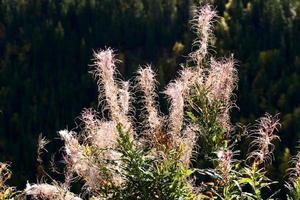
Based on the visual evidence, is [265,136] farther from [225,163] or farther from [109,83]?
[109,83]

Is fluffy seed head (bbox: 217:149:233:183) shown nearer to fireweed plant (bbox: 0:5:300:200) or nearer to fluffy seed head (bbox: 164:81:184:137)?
fireweed plant (bbox: 0:5:300:200)

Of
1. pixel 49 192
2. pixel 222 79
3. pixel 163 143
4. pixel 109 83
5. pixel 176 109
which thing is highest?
pixel 222 79

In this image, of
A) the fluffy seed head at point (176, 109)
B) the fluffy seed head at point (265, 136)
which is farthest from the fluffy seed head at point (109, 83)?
the fluffy seed head at point (265, 136)

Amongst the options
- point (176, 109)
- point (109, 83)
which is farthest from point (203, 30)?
point (109, 83)

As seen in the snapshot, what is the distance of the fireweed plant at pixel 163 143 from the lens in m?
5.90

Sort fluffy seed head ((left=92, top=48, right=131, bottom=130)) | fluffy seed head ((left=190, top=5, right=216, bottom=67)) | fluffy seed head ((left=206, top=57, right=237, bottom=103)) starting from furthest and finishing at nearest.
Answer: fluffy seed head ((left=190, top=5, right=216, bottom=67)), fluffy seed head ((left=206, top=57, right=237, bottom=103)), fluffy seed head ((left=92, top=48, right=131, bottom=130))

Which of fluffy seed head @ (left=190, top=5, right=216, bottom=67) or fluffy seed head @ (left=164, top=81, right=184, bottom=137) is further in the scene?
fluffy seed head @ (left=190, top=5, right=216, bottom=67)

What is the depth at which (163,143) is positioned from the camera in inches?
236

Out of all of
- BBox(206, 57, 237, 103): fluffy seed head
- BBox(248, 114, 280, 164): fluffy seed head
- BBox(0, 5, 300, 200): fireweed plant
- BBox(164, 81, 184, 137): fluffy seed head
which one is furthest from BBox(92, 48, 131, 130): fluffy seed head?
BBox(248, 114, 280, 164): fluffy seed head

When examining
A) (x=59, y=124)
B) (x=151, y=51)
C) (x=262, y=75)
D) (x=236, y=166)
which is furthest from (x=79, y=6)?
(x=236, y=166)

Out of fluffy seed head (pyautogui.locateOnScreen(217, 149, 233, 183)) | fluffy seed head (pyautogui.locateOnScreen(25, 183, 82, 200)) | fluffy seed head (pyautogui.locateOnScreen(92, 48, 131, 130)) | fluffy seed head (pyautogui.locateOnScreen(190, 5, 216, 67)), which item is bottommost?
fluffy seed head (pyautogui.locateOnScreen(25, 183, 82, 200))

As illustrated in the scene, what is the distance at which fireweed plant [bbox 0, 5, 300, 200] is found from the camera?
5898 millimetres

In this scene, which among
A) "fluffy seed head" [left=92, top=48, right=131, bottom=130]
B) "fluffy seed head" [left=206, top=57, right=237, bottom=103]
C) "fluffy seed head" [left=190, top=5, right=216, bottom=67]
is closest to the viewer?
"fluffy seed head" [left=92, top=48, right=131, bottom=130]

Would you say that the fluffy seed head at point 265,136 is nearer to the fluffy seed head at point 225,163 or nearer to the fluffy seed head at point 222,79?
the fluffy seed head at point 225,163
